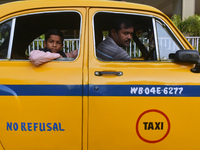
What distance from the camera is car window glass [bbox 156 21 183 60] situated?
243cm

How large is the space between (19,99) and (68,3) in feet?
3.68

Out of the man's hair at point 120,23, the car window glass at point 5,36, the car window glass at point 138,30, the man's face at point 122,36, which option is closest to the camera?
the car window glass at point 5,36

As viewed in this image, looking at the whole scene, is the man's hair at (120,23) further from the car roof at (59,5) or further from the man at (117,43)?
the car roof at (59,5)

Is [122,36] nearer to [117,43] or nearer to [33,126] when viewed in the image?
[117,43]

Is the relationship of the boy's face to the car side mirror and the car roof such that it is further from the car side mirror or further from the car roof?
the car side mirror

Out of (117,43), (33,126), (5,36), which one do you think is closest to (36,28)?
(5,36)

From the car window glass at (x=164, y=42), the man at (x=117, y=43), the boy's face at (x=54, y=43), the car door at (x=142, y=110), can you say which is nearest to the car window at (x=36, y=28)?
the boy's face at (x=54, y=43)

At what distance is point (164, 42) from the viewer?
249 cm

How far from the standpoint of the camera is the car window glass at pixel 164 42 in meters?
2.43

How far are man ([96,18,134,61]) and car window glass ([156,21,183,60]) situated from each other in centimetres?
36

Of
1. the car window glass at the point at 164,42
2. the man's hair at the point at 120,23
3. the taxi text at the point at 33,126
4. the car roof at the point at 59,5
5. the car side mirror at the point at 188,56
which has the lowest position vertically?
the taxi text at the point at 33,126

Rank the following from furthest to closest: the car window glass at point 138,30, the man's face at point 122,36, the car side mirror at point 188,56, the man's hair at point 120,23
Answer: the man's face at point 122,36 < the man's hair at point 120,23 < the car window glass at point 138,30 < the car side mirror at point 188,56

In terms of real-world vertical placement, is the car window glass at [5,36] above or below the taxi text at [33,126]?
above

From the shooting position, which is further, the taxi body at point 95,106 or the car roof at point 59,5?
the car roof at point 59,5
